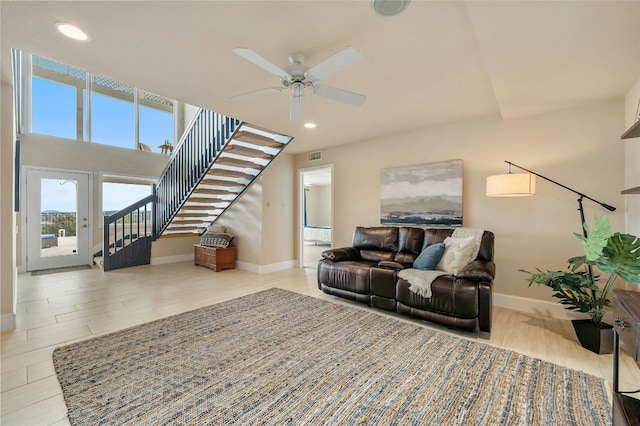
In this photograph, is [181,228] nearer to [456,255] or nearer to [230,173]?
[230,173]

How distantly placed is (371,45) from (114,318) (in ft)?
12.5

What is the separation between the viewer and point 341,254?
396 centimetres

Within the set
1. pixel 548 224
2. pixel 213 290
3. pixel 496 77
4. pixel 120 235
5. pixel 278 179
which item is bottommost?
pixel 213 290

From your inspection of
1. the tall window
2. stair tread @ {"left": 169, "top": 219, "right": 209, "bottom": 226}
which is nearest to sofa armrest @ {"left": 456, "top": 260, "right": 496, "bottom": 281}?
stair tread @ {"left": 169, "top": 219, "right": 209, "bottom": 226}

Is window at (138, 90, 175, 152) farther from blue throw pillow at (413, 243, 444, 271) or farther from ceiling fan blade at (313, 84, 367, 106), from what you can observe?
blue throw pillow at (413, 243, 444, 271)

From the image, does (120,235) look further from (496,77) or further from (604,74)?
(604,74)

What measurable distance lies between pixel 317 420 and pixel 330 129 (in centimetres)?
366

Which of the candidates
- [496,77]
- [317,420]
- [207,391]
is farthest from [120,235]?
[496,77]

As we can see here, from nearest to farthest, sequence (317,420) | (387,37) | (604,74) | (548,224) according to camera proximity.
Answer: (317,420), (387,37), (604,74), (548,224)

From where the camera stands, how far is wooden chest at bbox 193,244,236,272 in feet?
18.0

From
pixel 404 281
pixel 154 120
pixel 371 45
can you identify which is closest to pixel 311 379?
pixel 404 281

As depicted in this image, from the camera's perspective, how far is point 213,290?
4.17 meters

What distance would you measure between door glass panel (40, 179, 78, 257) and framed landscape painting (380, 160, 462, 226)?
6489mm

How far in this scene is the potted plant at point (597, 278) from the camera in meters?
1.99
